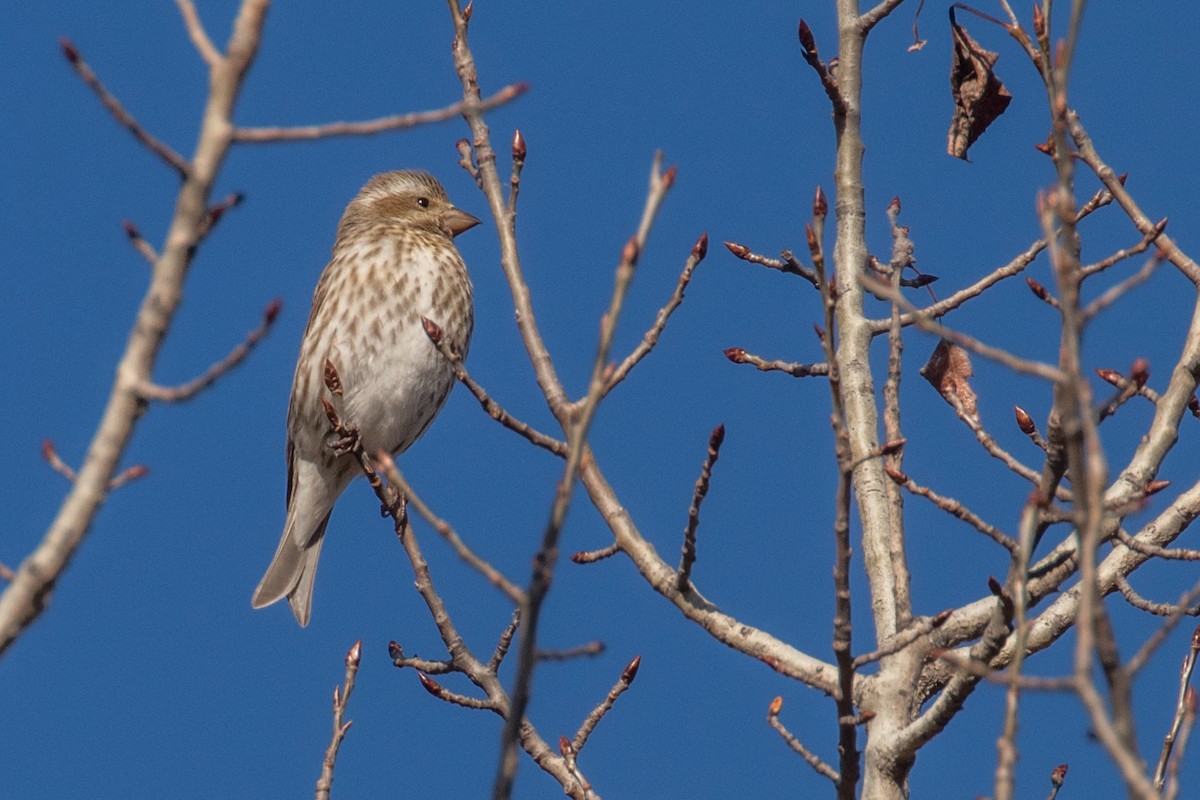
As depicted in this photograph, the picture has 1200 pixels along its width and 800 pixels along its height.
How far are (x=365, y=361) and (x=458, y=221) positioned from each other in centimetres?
129

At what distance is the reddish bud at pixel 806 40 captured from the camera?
215 inches

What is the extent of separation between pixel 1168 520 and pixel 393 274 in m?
4.02

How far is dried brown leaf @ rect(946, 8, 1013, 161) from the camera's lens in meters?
5.47

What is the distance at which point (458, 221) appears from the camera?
28.5 feet

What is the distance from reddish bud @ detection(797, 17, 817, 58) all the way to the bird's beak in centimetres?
344

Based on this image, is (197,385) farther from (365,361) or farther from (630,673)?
(365,361)

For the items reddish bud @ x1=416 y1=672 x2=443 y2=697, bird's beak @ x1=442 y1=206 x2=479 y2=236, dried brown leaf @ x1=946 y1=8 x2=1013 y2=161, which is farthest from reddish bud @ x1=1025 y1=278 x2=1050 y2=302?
bird's beak @ x1=442 y1=206 x2=479 y2=236

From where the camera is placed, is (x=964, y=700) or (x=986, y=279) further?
(x=986, y=279)

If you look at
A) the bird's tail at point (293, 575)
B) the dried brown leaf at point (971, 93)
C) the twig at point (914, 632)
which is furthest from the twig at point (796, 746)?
the bird's tail at point (293, 575)

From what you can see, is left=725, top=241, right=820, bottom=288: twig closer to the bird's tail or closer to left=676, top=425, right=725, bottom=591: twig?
left=676, top=425, right=725, bottom=591: twig

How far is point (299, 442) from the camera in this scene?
814 centimetres

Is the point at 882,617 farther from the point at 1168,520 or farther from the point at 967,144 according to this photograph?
the point at 967,144

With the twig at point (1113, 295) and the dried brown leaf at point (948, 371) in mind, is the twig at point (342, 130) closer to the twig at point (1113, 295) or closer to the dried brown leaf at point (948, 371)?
the twig at point (1113, 295)

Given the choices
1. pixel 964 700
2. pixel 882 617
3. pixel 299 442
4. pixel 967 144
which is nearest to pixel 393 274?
pixel 299 442
